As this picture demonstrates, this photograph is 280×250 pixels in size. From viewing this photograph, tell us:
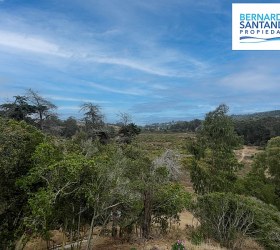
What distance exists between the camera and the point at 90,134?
20.4m

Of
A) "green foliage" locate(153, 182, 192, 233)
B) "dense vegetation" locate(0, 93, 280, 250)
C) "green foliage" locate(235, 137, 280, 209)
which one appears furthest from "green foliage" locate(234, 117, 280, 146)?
"green foliage" locate(153, 182, 192, 233)

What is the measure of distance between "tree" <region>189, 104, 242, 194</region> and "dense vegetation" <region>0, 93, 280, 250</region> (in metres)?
0.06

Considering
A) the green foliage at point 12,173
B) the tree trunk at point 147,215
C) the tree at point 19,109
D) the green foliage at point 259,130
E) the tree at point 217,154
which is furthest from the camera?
the green foliage at point 259,130

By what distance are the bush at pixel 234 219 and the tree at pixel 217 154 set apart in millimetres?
3302

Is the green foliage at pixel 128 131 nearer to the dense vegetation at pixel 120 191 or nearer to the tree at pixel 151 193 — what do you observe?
the dense vegetation at pixel 120 191

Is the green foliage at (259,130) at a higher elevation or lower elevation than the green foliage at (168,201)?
higher

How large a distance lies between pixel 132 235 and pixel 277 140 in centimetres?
1787

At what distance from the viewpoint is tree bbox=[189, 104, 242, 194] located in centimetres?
1112

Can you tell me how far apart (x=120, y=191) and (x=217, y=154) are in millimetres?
7983

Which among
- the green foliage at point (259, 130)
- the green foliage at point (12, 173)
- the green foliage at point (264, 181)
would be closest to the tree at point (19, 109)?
the green foliage at point (12, 173)

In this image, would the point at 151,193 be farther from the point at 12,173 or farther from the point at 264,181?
the point at 264,181

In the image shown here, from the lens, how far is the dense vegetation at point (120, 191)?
4.65 m

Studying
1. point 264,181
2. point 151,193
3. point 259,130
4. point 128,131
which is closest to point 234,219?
point 151,193

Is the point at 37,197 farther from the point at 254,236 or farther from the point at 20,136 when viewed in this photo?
the point at 254,236
